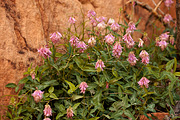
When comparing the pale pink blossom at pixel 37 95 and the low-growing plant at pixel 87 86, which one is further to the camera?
the low-growing plant at pixel 87 86

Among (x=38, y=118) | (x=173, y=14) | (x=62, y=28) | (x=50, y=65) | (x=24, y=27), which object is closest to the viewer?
(x=38, y=118)

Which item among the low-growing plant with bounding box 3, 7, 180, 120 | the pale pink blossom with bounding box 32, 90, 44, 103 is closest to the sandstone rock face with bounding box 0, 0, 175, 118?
the low-growing plant with bounding box 3, 7, 180, 120

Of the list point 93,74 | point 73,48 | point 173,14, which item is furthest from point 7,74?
point 173,14

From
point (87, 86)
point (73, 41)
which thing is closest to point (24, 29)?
point (73, 41)

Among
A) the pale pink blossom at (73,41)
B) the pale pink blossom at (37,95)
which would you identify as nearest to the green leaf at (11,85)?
the pale pink blossom at (37,95)

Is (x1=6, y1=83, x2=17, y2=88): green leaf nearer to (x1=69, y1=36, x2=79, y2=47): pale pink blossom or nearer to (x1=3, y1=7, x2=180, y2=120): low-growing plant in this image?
(x1=3, y1=7, x2=180, y2=120): low-growing plant

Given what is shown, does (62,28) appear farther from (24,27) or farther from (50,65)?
(50,65)

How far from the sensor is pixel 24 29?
2025mm

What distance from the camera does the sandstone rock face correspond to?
186cm

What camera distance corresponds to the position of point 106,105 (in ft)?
6.34

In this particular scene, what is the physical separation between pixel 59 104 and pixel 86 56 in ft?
Result: 1.49

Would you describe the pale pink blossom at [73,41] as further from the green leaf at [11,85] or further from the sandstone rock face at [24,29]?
the green leaf at [11,85]

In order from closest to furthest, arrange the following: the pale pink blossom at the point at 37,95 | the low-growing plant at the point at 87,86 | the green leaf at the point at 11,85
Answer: the pale pink blossom at the point at 37,95, the low-growing plant at the point at 87,86, the green leaf at the point at 11,85

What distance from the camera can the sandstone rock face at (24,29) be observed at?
186cm
